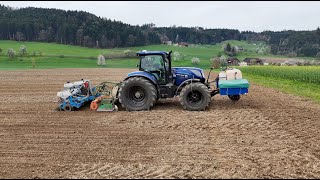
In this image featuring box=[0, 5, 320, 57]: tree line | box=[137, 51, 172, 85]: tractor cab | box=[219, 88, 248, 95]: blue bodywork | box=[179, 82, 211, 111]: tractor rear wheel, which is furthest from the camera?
box=[0, 5, 320, 57]: tree line

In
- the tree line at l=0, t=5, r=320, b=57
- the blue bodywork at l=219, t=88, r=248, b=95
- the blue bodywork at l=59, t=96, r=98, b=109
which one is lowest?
the blue bodywork at l=59, t=96, r=98, b=109

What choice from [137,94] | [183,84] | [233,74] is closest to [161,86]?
[183,84]

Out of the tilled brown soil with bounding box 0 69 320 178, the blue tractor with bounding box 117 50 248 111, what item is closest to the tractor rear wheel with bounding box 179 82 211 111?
the blue tractor with bounding box 117 50 248 111

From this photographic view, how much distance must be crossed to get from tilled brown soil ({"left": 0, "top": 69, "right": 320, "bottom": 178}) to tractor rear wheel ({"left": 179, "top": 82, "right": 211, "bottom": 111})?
1.02ft

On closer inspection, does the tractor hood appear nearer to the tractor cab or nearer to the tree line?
the tractor cab

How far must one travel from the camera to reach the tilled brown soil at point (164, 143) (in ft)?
21.3

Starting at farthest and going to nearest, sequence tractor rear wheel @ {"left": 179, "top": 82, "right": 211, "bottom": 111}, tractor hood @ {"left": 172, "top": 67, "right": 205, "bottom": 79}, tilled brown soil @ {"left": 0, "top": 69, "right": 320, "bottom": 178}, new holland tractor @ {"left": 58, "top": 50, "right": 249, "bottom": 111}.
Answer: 1. tractor hood @ {"left": 172, "top": 67, "right": 205, "bottom": 79}
2. new holland tractor @ {"left": 58, "top": 50, "right": 249, "bottom": 111}
3. tractor rear wheel @ {"left": 179, "top": 82, "right": 211, "bottom": 111}
4. tilled brown soil @ {"left": 0, "top": 69, "right": 320, "bottom": 178}

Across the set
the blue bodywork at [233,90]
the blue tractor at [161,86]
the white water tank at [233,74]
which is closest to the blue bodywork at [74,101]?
the blue tractor at [161,86]

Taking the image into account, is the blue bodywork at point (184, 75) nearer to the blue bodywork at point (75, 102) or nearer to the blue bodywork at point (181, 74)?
the blue bodywork at point (181, 74)

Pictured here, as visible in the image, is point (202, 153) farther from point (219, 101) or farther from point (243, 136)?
point (219, 101)

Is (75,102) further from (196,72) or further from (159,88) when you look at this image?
(196,72)

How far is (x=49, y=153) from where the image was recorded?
764cm

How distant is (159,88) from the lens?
12656mm

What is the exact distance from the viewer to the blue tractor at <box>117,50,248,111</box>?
1230cm
